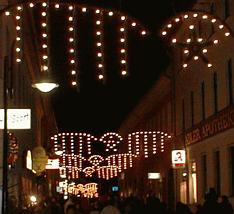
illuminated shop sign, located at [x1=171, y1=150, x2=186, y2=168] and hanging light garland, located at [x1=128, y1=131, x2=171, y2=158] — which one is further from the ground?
hanging light garland, located at [x1=128, y1=131, x2=171, y2=158]

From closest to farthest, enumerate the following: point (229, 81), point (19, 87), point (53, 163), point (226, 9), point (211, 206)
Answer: point (211, 206), point (229, 81), point (226, 9), point (19, 87), point (53, 163)

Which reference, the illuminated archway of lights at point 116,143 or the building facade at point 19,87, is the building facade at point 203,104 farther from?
the building facade at point 19,87

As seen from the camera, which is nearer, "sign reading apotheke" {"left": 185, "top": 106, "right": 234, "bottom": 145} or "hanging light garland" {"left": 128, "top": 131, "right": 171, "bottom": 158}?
"sign reading apotheke" {"left": 185, "top": 106, "right": 234, "bottom": 145}

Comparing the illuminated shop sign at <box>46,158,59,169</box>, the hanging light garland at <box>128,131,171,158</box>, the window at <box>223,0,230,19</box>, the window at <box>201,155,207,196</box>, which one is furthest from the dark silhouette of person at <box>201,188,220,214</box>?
the illuminated shop sign at <box>46,158,59,169</box>

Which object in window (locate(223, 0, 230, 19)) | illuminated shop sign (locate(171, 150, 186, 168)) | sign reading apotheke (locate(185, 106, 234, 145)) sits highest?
window (locate(223, 0, 230, 19))

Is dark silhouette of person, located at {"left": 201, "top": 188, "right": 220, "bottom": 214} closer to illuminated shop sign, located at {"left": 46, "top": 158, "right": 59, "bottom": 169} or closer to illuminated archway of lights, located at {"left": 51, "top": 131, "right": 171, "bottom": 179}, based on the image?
illuminated archway of lights, located at {"left": 51, "top": 131, "right": 171, "bottom": 179}

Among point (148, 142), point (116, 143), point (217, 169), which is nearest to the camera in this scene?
point (217, 169)

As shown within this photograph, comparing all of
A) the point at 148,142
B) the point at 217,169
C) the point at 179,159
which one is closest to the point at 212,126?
the point at 217,169

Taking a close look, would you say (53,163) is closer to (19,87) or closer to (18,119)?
(19,87)

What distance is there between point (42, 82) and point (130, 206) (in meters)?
4.98

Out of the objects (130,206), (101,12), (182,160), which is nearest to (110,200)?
(130,206)

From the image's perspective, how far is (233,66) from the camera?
29094 mm

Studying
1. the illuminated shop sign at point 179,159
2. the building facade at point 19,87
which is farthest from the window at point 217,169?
the building facade at point 19,87

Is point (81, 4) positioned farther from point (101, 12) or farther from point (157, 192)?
point (157, 192)
